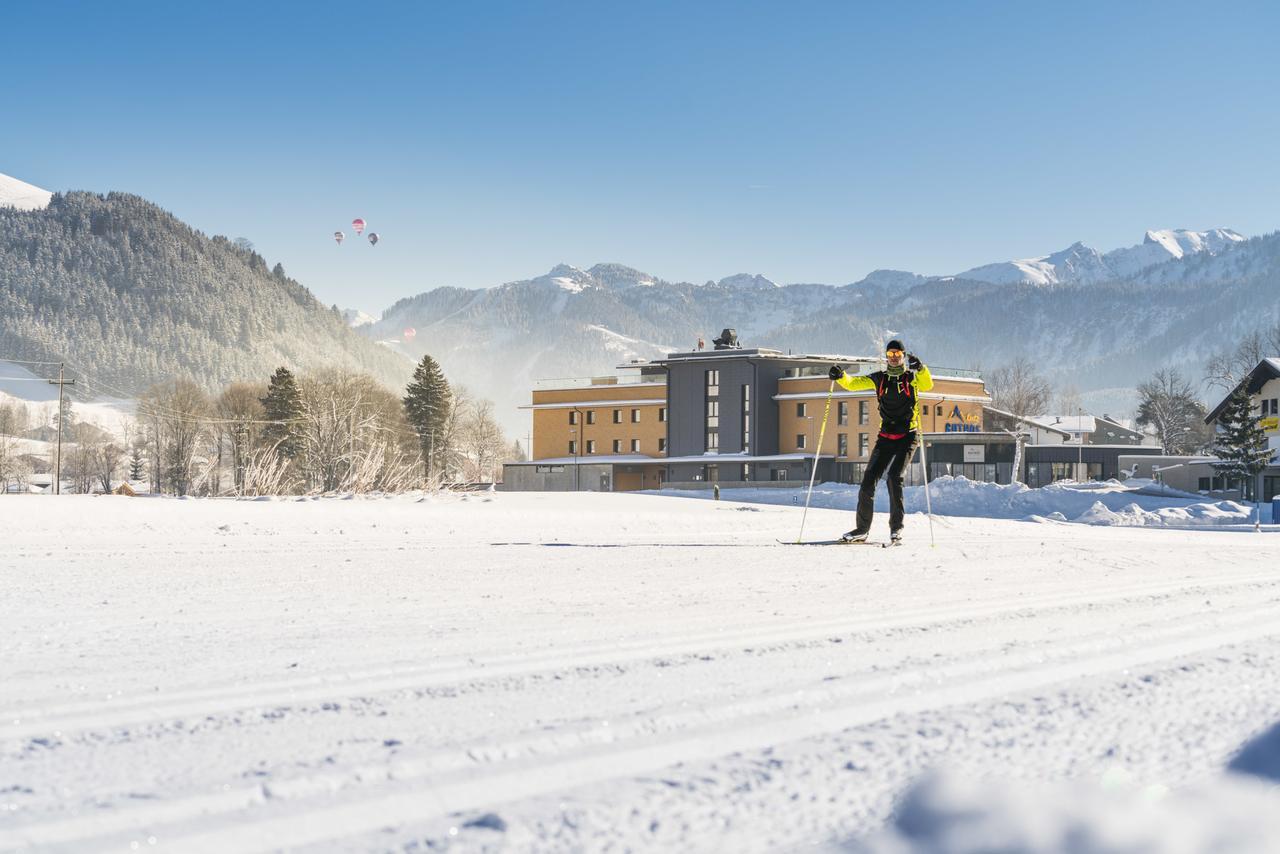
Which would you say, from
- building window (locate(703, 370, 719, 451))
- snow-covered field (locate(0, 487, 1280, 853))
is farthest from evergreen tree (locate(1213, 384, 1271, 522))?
snow-covered field (locate(0, 487, 1280, 853))

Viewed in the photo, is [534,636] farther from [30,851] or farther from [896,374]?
[896,374]

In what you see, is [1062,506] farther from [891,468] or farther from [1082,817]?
[1082,817]

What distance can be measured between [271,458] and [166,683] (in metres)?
27.3

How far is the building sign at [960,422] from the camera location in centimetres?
7975

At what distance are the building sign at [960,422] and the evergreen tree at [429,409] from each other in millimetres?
41946

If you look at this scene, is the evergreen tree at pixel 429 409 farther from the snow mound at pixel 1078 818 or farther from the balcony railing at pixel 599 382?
the snow mound at pixel 1078 818

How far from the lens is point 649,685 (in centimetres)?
355

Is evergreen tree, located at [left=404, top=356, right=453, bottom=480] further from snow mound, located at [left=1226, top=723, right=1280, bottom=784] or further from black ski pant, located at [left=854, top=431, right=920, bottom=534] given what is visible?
snow mound, located at [left=1226, top=723, right=1280, bottom=784]

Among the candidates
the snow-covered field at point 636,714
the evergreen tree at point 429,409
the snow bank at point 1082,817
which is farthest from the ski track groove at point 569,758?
the evergreen tree at point 429,409

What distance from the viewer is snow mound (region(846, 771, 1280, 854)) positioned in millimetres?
2164

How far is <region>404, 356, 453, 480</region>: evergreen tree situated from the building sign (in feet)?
138

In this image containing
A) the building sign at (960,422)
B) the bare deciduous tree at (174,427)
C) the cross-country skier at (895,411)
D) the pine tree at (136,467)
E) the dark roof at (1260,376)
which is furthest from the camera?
the pine tree at (136,467)

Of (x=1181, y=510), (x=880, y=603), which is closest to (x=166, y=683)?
(x=880, y=603)

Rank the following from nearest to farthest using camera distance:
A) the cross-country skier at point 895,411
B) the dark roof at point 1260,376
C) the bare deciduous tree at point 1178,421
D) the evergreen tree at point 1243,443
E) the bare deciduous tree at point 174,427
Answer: the cross-country skier at point 895,411 → the evergreen tree at point 1243,443 → the dark roof at point 1260,376 → the bare deciduous tree at point 174,427 → the bare deciduous tree at point 1178,421
